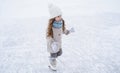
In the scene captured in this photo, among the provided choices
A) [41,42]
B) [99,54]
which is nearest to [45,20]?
[41,42]

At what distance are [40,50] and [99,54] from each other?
1.53 meters

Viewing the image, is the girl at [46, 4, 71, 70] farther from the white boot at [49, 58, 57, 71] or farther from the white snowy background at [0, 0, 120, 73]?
the white snowy background at [0, 0, 120, 73]

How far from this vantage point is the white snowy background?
533cm

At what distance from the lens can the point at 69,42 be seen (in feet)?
22.5

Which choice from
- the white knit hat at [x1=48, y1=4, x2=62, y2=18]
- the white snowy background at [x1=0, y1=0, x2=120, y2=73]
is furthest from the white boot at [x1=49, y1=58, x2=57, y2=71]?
the white knit hat at [x1=48, y1=4, x2=62, y2=18]

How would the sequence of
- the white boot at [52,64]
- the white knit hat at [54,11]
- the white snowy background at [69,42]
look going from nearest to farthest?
the white knit hat at [54,11], the white boot at [52,64], the white snowy background at [69,42]

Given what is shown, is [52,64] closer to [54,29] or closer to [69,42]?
[54,29]

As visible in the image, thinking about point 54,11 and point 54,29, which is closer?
point 54,11

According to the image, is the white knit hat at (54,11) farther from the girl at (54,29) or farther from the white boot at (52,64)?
the white boot at (52,64)

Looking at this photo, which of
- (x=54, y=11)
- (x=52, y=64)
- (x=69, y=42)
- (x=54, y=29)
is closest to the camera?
(x=54, y=11)

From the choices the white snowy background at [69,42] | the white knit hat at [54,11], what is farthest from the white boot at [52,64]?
the white knit hat at [54,11]

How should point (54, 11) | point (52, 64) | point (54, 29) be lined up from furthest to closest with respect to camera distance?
point (52, 64), point (54, 29), point (54, 11)

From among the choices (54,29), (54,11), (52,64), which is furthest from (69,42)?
(54,11)

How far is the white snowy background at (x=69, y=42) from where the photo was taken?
533 cm
